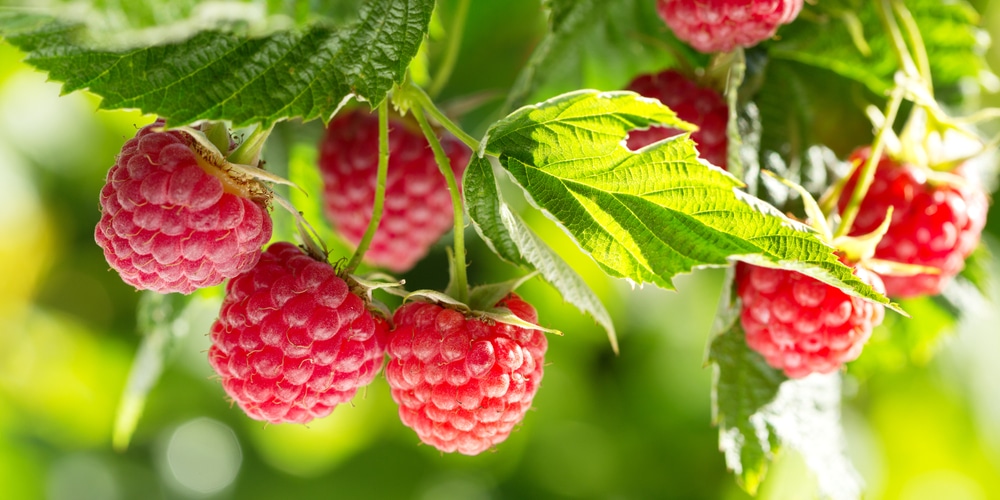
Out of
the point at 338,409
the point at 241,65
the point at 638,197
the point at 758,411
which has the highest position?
the point at 241,65

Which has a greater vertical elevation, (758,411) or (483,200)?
(483,200)

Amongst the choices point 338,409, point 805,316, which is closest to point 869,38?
point 805,316

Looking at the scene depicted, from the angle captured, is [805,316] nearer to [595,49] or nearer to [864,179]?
[864,179]

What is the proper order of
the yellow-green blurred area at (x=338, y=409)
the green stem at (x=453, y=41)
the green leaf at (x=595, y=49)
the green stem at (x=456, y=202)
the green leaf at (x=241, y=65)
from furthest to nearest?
the yellow-green blurred area at (x=338, y=409)
the green stem at (x=453, y=41)
the green leaf at (x=595, y=49)
the green stem at (x=456, y=202)
the green leaf at (x=241, y=65)

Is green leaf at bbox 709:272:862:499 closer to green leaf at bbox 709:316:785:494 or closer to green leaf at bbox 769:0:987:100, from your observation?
green leaf at bbox 709:316:785:494

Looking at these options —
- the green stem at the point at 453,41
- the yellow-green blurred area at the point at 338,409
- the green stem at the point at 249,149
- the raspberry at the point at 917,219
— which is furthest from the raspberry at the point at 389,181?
the yellow-green blurred area at the point at 338,409

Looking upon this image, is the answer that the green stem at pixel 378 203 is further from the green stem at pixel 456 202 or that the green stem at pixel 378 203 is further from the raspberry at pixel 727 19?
the raspberry at pixel 727 19

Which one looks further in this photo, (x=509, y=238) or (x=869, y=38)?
(x=869, y=38)

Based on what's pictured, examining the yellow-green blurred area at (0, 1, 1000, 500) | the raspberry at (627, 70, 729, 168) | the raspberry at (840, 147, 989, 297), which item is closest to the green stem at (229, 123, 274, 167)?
the raspberry at (627, 70, 729, 168)
